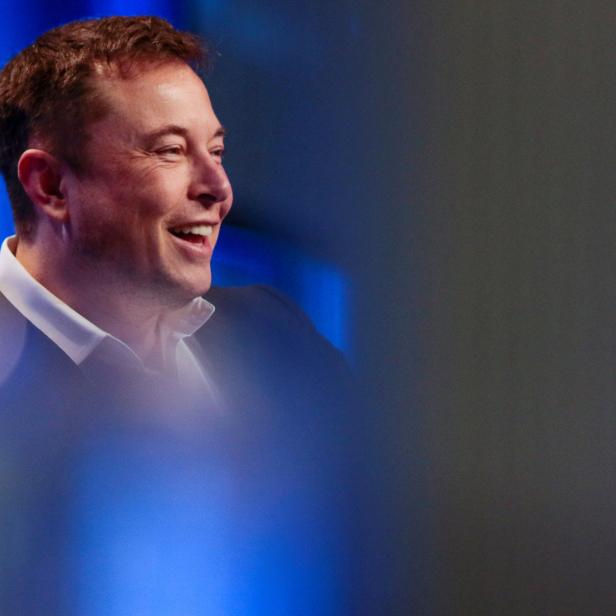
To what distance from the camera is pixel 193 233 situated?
6.19ft

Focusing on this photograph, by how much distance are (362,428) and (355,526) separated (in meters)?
0.21

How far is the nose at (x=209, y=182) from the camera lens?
1.87 metres

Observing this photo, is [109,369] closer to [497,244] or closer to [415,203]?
[415,203]

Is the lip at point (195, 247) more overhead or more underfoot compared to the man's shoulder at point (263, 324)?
more overhead

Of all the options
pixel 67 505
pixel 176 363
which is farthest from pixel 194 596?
pixel 176 363

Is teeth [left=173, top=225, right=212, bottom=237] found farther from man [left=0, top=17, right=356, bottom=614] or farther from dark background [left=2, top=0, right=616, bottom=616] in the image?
dark background [left=2, top=0, right=616, bottom=616]

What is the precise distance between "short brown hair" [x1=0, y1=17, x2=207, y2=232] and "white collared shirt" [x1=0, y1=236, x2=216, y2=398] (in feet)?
0.31

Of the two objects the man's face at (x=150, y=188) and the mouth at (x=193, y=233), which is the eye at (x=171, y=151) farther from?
the mouth at (x=193, y=233)

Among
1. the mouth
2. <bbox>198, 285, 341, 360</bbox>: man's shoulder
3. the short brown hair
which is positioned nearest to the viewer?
the short brown hair

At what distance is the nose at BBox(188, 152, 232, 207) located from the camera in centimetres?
187

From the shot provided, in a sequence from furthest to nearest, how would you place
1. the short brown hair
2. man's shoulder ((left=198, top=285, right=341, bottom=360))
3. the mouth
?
man's shoulder ((left=198, top=285, right=341, bottom=360)) → the mouth → the short brown hair

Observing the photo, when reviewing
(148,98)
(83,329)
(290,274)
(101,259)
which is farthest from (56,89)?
(290,274)

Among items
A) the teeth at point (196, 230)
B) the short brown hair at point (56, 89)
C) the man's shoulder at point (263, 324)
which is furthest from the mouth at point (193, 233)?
the short brown hair at point (56, 89)

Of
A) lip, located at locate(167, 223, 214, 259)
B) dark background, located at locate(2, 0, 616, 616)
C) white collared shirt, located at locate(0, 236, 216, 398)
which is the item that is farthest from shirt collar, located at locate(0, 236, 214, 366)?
dark background, located at locate(2, 0, 616, 616)
